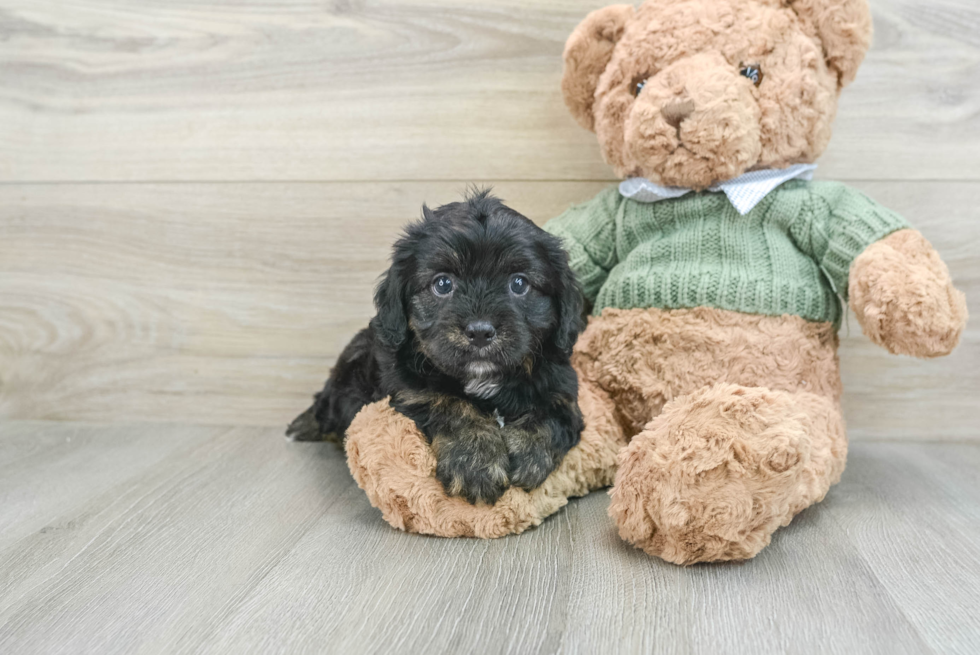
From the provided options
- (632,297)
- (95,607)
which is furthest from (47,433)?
(632,297)

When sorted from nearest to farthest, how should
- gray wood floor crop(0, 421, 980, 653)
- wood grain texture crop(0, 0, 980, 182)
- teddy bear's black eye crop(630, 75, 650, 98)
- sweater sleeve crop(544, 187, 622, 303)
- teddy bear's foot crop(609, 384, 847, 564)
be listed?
gray wood floor crop(0, 421, 980, 653), teddy bear's foot crop(609, 384, 847, 564), teddy bear's black eye crop(630, 75, 650, 98), sweater sleeve crop(544, 187, 622, 303), wood grain texture crop(0, 0, 980, 182)

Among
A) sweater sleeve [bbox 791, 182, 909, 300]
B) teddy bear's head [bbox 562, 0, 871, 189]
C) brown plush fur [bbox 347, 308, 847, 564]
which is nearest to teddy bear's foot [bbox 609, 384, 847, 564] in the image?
brown plush fur [bbox 347, 308, 847, 564]

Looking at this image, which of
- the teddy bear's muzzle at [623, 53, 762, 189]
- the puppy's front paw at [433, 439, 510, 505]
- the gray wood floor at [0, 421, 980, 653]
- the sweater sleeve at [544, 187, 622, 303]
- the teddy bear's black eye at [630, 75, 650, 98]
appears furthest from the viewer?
the sweater sleeve at [544, 187, 622, 303]

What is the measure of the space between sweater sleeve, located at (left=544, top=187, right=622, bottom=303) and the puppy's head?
11.1 inches

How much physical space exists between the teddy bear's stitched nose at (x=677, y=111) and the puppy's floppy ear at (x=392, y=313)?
1.92ft

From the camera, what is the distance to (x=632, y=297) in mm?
1450

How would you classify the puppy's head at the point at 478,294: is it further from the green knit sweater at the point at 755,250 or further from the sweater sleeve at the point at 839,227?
the sweater sleeve at the point at 839,227

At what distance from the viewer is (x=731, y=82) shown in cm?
132

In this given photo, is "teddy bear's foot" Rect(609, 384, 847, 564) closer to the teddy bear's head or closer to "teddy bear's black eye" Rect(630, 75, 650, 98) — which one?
the teddy bear's head

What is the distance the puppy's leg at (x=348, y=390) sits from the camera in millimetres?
1511

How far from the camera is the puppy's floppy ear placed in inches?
48.4

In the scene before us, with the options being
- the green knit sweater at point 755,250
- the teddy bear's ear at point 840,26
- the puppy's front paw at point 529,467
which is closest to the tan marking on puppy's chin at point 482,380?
the puppy's front paw at point 529,467

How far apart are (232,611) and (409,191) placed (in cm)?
116

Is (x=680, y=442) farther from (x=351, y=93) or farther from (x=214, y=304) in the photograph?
(x=214, y=304)
